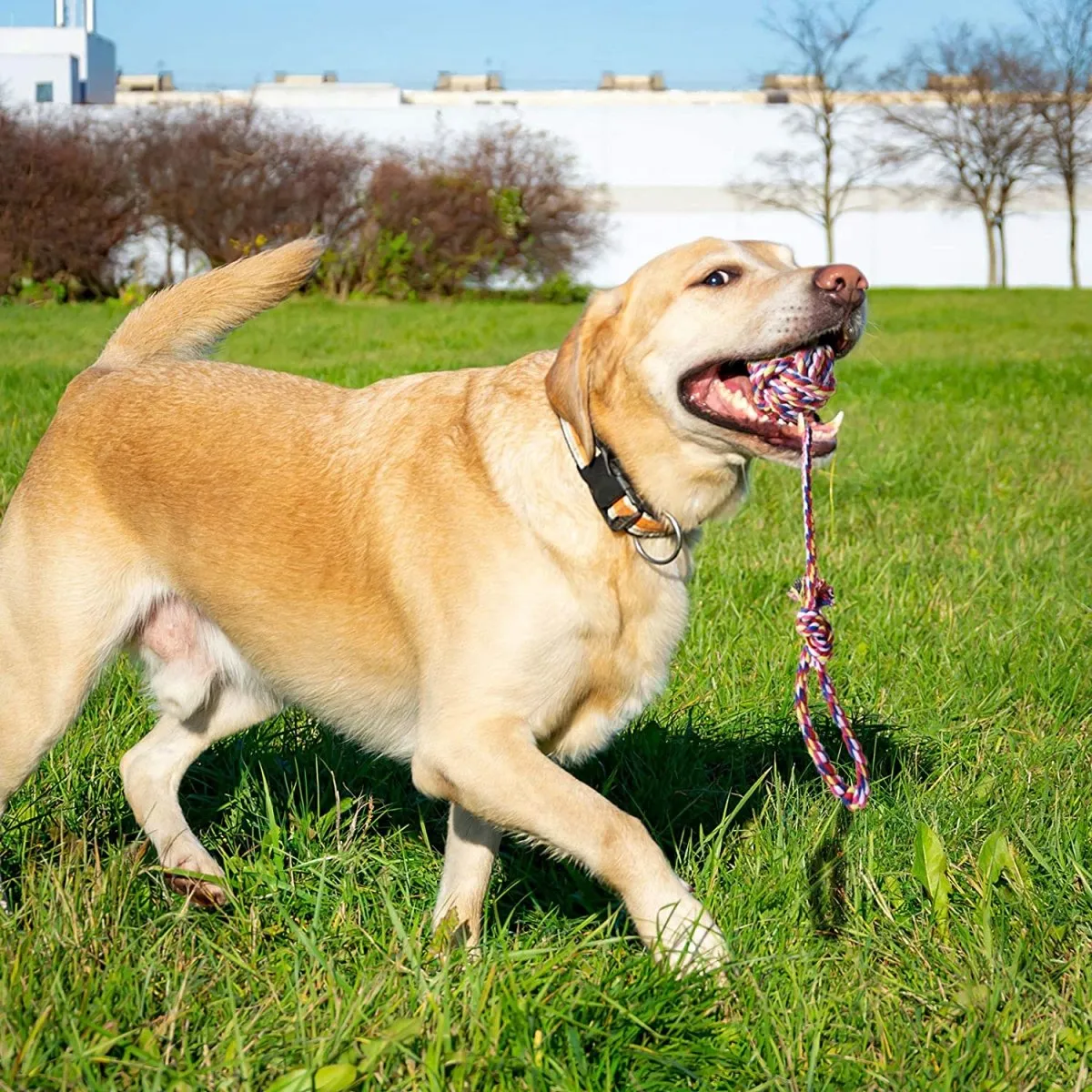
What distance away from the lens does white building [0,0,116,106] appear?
2047 inches

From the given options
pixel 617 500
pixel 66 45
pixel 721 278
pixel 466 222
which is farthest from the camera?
pixel 66 45

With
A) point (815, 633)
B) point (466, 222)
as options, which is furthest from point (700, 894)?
point (466, 222)

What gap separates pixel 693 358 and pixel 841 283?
35cm

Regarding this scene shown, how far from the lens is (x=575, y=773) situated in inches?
162

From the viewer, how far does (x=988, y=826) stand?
3.59 metres

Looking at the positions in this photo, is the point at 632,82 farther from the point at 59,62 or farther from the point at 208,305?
the point at 208,305

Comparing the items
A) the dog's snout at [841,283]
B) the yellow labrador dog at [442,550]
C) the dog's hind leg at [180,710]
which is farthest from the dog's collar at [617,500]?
the dog's hind leg at [180,710]

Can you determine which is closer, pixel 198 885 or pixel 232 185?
pixel 198 885

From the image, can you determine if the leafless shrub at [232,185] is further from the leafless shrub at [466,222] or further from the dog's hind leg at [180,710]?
the dog's hind leg at [180,710]

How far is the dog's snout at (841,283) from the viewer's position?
118 inches

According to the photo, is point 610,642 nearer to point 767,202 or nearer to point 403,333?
point 403,333

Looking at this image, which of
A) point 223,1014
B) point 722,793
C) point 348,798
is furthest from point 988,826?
point 223,1014

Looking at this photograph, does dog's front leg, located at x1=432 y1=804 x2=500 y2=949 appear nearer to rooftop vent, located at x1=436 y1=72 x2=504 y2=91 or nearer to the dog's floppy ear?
the dog's floppy ear

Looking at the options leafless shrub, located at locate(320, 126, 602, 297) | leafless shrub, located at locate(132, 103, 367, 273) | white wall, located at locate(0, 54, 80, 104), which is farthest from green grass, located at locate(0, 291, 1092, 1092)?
white wall, located at locate(0, 54, 80, 104)
